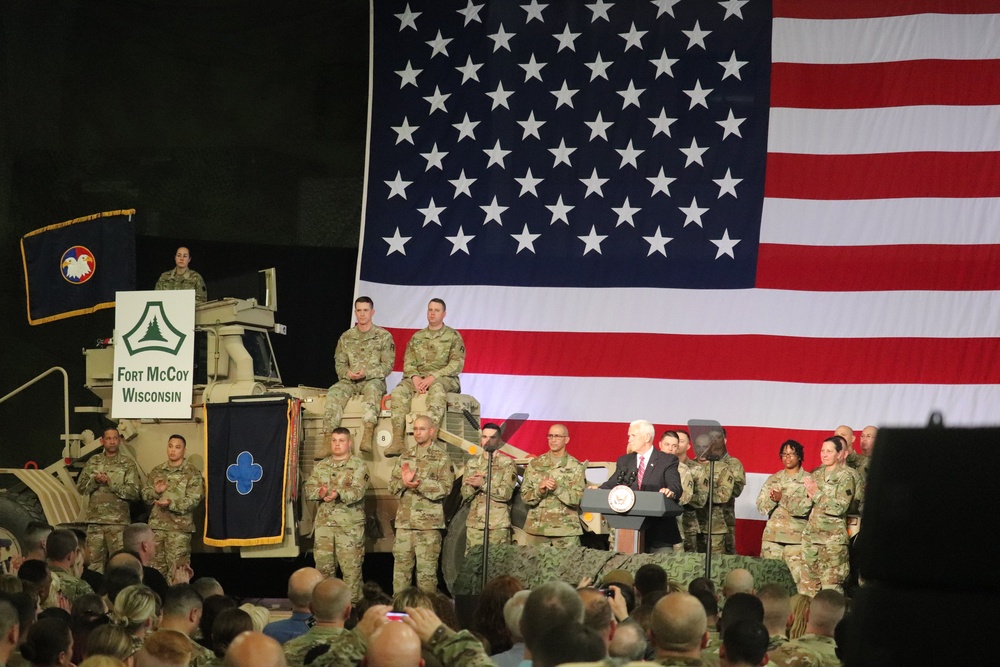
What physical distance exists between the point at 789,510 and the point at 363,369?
3.82 m

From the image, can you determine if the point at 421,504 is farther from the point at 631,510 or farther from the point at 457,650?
the point at 457,650

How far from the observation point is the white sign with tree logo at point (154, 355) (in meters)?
9.88

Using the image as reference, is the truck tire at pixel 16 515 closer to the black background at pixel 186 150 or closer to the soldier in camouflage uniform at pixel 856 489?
the black background at pixel 186 150

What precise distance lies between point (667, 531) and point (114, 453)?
4847 millimetres

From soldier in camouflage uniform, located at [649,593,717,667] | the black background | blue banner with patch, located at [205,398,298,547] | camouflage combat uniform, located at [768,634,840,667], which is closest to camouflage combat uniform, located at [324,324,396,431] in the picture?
blue banner with patch, located at [205,398,298,547]

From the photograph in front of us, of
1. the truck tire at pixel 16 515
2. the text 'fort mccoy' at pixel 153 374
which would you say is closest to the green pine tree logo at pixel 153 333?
the text 'fort mccoy' at pixel 153 374

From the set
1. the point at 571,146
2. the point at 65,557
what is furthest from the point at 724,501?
the point at 65,557

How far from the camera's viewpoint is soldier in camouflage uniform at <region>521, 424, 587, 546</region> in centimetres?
966

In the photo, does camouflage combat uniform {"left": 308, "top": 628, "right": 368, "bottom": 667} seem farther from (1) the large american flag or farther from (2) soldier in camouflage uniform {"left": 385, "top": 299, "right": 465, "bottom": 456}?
(1) the large american flag

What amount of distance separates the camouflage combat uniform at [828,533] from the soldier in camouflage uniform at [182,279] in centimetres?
601

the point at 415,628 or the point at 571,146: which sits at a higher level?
the point at 571,146

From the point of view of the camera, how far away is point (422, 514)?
9.99m

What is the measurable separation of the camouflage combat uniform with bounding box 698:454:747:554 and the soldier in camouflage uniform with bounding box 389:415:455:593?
2.21 metres

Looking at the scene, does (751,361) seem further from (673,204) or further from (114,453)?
(114,453)
